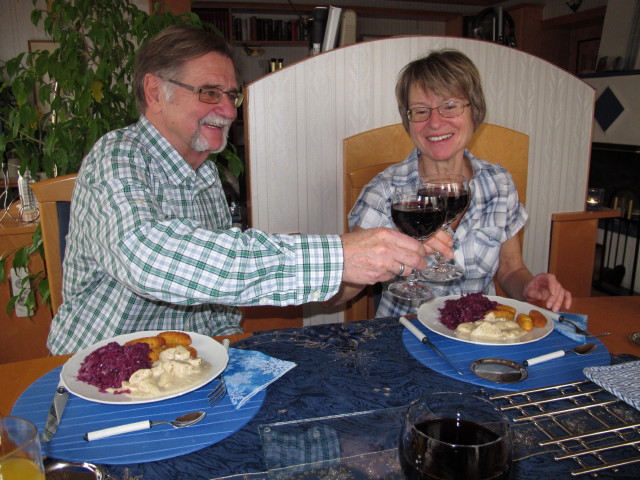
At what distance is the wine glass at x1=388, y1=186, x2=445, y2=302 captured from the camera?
1.11 m

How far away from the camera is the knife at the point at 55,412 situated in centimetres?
78

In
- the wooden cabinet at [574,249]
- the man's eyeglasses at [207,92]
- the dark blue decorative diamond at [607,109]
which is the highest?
the dark blue decorative diamond at [607,109]

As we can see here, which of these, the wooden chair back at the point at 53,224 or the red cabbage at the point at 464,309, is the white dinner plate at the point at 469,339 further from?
the wooden chair back at the point at 53,224

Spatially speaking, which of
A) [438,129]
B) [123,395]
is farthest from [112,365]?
[438,129]

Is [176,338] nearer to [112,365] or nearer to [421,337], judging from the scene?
[112,365]

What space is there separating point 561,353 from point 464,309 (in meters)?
0.22

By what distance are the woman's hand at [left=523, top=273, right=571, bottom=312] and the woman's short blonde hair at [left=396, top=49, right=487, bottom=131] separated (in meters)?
0.60

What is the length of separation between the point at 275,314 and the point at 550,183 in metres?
1.43

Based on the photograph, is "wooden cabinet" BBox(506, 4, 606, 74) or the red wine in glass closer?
the red wine in glass

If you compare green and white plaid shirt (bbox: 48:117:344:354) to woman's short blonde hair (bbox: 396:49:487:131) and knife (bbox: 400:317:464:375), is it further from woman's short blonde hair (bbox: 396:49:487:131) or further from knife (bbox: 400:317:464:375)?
woman's short blonde hair (bbox: 396:49:487:131)

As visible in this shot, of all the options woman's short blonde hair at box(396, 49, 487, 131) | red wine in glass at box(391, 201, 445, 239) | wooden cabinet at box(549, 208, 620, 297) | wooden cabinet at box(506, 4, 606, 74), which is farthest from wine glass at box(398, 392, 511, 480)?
wooden cabinet at box(506, 4, 606, 74)

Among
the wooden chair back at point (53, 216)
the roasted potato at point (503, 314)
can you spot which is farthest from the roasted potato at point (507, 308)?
the wooden chair back at point (53, 216)

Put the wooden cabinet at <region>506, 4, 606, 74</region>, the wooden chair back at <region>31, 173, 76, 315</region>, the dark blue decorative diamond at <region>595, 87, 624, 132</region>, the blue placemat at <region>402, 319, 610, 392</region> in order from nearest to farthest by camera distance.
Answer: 1. the blue placemat at <region>402, 319, 610, 392</region>
2. the wooden chair back at <region>31, 173, 76, 315</region>
3. the dark blue decorative diamond at <region>595, 87, 624, 132</region>
4. the wooden cabinet at <region>506, 4, 606, 74</region>

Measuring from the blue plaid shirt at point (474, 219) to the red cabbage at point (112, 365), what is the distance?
927mm
